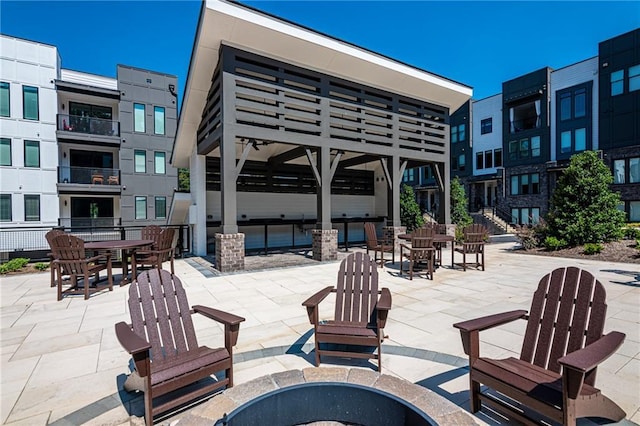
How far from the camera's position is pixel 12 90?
49.9 ft

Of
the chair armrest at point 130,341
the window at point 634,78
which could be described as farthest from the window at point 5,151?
the window at point 634,78

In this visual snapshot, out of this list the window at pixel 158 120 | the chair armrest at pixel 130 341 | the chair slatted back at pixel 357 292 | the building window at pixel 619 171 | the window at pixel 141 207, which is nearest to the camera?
the chair armrest at pixel 130 341

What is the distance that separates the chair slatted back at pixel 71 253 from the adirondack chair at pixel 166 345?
410cm

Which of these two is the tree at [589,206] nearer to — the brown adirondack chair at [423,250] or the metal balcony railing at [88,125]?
the brown adirondack chair at [423,250]

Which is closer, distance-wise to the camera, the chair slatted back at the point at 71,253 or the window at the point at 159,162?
A: the chair slatted back at the point at 71,253

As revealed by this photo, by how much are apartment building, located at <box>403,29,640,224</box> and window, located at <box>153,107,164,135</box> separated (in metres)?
20.4

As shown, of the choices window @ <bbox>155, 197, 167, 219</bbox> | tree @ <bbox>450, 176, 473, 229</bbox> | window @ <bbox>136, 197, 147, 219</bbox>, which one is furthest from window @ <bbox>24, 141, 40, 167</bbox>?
tree @ <bbox>450, 176, 473, 229</bbox>

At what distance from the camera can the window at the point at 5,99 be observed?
1504 centimetres

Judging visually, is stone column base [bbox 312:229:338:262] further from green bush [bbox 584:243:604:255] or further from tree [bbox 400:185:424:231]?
green bush [bbox 584:243:604:255]

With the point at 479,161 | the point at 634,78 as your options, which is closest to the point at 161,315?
the point at 634,78

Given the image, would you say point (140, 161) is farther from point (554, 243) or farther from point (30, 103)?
point (554, 243)

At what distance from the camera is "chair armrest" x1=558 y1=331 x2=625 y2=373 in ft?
5.57

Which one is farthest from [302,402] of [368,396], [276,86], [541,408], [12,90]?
[12,90]

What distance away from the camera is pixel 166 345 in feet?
8.57
